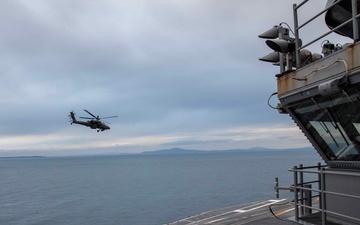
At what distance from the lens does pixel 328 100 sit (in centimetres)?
768

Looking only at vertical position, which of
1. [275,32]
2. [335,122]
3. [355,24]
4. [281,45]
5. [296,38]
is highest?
[275,32]

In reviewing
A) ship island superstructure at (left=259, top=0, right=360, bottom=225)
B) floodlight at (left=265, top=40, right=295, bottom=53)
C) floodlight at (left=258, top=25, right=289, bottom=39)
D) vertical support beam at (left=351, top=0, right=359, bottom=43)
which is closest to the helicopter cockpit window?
ship island superstructure at (left=259, top=0, right=360, bottom=225)

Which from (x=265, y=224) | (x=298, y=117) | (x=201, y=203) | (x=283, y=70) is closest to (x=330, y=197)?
(x=298, y=117)

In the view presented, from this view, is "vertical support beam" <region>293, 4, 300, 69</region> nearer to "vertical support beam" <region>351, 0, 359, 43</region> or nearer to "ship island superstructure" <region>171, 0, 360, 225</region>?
"ship island superstructure" <region>171, 0, 360, 225</region>

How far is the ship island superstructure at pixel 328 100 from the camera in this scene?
23.1ft

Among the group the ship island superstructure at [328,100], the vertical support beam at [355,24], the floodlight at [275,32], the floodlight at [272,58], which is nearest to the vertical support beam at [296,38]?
the ship island superstructure at [328,100]

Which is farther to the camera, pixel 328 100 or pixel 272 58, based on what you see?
pixel 272 58

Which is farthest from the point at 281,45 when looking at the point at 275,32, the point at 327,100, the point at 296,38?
the point at 327,100

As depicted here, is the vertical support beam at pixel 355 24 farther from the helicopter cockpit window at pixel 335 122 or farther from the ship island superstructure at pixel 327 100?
the helicopter cockpit window at pixel 335 122

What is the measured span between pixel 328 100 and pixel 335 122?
2.04ft

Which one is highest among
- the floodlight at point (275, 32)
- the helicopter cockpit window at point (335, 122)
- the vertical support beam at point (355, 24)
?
the floodlight at point (275, 32)

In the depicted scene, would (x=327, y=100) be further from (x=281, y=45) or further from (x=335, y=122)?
(x=281, y=45)

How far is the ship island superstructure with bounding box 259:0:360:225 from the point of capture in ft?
23.1

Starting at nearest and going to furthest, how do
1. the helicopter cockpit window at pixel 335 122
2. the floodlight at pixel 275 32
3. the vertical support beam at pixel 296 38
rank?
the helicopter cockpit window at pixel 335 122
the vertical support beam at pixel 296 38
the floodlight at pixel 275 32
